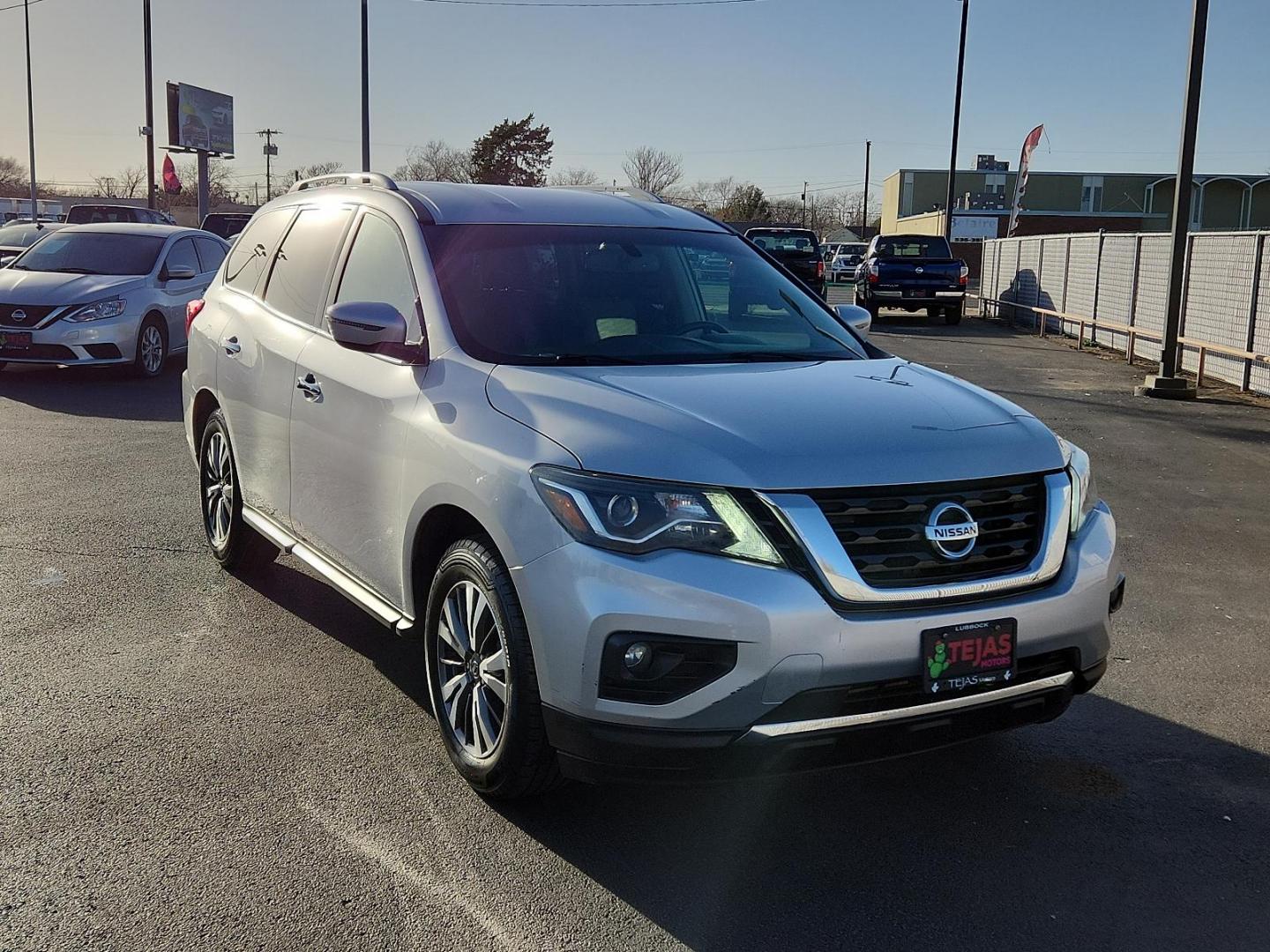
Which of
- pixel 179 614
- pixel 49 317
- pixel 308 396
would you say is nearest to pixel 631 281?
pixel 308 396

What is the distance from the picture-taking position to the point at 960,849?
348 centimetres

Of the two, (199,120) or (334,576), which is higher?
(199,120)

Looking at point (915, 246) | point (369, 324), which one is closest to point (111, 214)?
point (915, 246)

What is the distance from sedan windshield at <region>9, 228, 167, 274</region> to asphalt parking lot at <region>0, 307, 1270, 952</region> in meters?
8.85

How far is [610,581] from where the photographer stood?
3.06m

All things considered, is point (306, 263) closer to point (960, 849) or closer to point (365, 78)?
point (960, 849)

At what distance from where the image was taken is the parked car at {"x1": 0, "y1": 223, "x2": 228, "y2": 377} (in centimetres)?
→ 1272

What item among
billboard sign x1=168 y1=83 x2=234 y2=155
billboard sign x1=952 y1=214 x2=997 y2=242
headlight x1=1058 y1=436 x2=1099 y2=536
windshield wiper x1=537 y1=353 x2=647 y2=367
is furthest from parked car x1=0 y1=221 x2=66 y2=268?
billboard sign x1=952 y1=214 x2=997 y2=242

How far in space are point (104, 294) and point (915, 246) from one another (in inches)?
744

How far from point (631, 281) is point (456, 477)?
1352 millimetres

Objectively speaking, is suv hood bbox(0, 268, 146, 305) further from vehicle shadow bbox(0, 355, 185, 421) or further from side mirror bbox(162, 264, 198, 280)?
vehicle shadow bbox(0, 355, 185, 421)

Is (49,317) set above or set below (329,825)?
above

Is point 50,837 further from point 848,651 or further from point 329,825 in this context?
point 848,651

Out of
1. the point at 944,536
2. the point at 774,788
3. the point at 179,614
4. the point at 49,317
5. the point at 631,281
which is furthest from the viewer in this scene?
the point at 49,317
